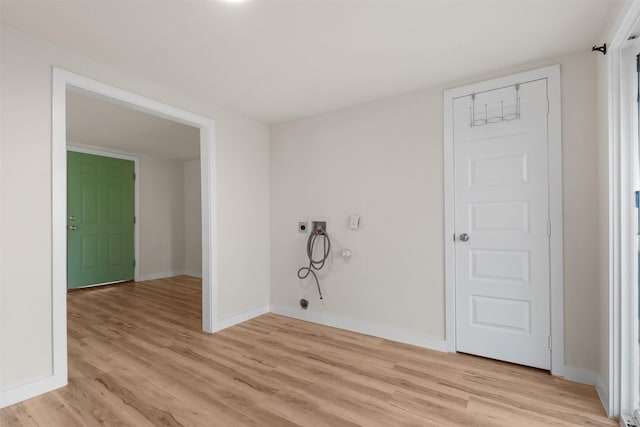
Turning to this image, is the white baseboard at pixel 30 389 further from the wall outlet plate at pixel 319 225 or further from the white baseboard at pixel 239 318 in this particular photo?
the wall outlet plate at pixel 319 225

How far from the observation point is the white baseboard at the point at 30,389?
73.1 inches

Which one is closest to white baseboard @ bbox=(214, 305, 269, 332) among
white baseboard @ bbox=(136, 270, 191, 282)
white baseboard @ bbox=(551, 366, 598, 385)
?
white baseboard @ bbox=(551, 366, 598, 385)

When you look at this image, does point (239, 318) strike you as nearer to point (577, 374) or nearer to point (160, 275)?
point (577, 374)

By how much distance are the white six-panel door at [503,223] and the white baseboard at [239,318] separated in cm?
221

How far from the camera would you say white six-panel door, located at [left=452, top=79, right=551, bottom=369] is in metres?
2.31

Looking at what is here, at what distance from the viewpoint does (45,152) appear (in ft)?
6.69

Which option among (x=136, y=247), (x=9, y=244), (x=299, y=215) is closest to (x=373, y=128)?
(x=299, y=215)

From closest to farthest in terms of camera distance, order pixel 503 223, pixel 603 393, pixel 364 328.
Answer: pixel 603 393
pixel 503 223
pixel 364 328

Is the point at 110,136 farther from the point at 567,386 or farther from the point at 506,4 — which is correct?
the point at 567,386

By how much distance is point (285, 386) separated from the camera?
212 centimetres

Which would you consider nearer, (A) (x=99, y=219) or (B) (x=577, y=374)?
(B) (x=577, y=374)

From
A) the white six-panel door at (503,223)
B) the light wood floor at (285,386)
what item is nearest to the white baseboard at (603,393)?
the light wood floor at (285,386)

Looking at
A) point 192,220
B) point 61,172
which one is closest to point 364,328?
point 61,172

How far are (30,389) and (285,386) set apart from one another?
162cm
